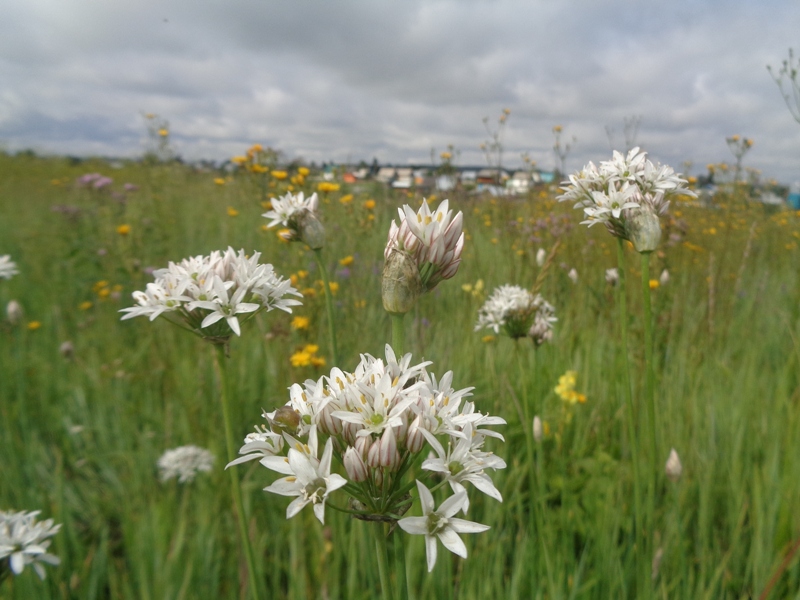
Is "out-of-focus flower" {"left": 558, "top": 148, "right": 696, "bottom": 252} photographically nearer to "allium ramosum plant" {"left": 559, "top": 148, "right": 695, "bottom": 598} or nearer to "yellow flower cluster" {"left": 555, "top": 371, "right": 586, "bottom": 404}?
"allium ramosum plant" {"left": 559, "top": 148, "right": 695, "bottom": 598}

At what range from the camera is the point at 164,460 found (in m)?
2.51

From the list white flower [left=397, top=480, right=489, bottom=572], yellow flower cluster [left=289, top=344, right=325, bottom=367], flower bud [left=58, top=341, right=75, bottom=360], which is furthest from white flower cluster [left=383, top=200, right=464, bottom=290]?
flower bud [left=58, top=341, right=75, bottom=360]

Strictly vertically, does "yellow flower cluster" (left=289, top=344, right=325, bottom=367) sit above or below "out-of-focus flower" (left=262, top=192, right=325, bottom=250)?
below

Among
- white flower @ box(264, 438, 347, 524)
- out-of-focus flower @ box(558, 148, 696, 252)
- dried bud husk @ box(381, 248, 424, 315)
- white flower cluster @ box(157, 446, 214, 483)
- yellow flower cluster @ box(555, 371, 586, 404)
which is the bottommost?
white flower cluster @ box(157, 446, 214, 483)

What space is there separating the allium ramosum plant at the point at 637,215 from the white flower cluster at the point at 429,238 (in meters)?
0.56

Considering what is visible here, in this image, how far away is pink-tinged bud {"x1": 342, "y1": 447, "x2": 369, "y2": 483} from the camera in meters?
0.79

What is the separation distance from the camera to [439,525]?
781mm

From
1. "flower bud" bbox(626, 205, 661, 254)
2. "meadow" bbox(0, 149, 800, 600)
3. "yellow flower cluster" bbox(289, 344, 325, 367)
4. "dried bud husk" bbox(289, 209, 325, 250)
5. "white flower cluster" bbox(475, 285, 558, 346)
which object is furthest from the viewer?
"yellow flower cluster" bbox(289, 344, 325, 367)

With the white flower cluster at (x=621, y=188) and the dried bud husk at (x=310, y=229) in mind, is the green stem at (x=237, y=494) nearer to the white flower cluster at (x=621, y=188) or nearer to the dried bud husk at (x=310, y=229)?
the dried bud husk at (x=310, y=229)

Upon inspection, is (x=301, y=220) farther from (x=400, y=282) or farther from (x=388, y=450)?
(x=388, y=450)

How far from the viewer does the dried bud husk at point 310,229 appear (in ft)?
5.53

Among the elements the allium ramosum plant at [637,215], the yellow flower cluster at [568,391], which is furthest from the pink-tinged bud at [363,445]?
the yellow flower cluster at [568,391]

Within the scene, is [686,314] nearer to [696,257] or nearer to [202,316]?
[696,257]

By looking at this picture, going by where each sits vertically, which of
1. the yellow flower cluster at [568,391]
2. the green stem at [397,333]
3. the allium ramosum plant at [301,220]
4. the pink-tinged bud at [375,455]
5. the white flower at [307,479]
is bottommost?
the yellow flower cluster at [568,391]
